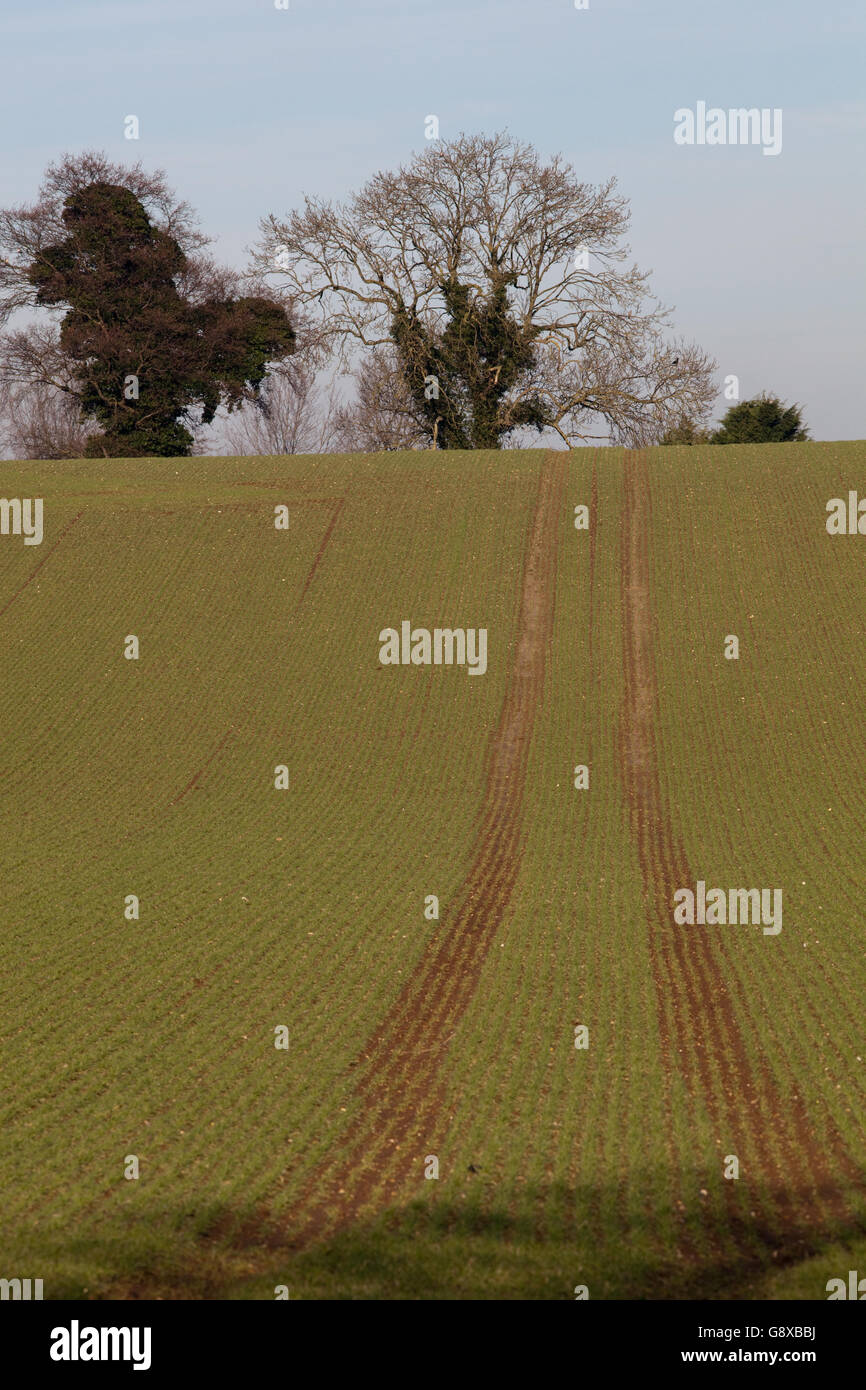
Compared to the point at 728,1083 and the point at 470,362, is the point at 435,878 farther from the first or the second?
the point at 470,362

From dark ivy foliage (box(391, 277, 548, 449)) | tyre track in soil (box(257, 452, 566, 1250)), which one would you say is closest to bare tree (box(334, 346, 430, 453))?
dark ivy foliage (box(391, 277, 548, 449))

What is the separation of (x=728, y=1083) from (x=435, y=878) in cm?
1083

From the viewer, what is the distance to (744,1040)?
16.0m

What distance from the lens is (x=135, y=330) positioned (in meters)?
71.3

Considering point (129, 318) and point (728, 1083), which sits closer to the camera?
point (728, 1083)

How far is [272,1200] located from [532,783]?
21.7m

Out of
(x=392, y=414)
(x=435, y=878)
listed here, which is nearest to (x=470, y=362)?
(x=392, y=414)

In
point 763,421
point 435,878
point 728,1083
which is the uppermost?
point 763,421

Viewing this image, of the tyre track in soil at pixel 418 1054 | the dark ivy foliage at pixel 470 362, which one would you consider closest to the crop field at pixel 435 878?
the tyre track in soil at pixel 418 1054

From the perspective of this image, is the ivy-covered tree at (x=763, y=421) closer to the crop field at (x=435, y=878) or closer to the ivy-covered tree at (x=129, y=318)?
the crop field at (x=435, y=878)

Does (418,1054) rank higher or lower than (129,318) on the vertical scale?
lower

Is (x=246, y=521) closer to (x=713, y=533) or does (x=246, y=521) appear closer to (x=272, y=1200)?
(x=713, y=533)

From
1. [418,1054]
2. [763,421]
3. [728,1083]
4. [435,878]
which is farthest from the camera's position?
[763,421]

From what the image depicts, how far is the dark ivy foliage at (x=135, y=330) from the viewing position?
7131 centimetres
